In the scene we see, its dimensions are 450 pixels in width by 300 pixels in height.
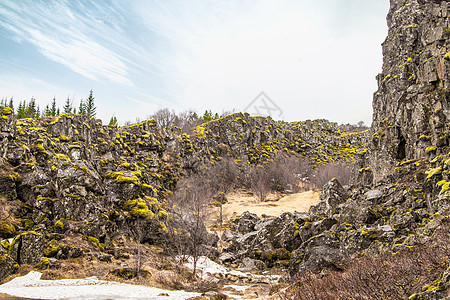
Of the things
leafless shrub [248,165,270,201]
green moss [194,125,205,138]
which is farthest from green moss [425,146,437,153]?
green moss [194,125,205,138]

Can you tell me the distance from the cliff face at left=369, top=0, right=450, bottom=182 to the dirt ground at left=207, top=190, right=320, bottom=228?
22904 millimetres

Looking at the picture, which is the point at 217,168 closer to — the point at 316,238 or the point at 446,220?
the point at 316,238

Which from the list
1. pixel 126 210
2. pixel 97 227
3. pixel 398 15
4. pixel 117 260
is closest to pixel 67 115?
pixel 126 210

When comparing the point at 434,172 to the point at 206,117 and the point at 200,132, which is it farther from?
the point at 206,117

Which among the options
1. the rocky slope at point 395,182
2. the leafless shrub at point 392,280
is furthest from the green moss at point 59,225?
the leafless shrub at point 392,280

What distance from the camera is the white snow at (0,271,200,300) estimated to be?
14430 millimetres

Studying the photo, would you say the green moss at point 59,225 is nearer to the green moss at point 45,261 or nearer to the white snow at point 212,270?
the green moss at point 45,261

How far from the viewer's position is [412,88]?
2672cm

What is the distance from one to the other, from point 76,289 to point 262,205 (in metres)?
41.7

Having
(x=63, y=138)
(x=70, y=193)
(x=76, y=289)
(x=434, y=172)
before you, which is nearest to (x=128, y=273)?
(x=76, y=289)

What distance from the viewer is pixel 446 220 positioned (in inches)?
522

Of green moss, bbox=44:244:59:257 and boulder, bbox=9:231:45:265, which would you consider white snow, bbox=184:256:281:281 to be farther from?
boulder, bbox=9:231:45:265

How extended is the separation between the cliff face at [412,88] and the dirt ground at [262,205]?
75.1ft

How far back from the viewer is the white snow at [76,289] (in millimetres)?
14430
